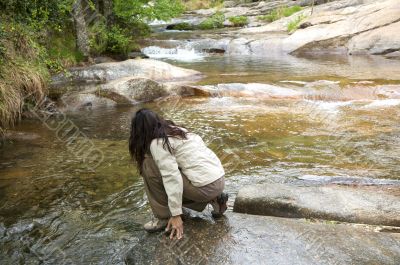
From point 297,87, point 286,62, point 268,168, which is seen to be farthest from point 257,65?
point 268,168

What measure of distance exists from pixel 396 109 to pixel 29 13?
742 cm

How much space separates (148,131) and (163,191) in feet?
1.78

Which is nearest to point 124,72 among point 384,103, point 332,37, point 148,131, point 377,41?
point 384,103

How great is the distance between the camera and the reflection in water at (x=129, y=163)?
3.96 meters

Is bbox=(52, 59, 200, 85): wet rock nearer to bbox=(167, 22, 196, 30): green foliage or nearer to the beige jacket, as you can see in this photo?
the beige jacket

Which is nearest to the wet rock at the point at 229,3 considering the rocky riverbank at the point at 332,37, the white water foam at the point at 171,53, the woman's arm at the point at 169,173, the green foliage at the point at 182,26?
the green foliage at the point at 182,26

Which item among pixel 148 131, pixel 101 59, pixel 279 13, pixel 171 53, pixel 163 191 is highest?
pixel 148 131

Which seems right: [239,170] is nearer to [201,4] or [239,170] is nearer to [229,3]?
[229,3]

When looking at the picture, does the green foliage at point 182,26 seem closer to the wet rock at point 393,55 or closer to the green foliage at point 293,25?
the green foliage at point 293,25

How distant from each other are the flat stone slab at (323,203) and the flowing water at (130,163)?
0.72 metres

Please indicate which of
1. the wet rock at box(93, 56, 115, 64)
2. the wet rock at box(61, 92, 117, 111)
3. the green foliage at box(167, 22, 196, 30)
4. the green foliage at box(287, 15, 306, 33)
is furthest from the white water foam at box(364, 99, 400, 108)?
the green foliage at box(167, 22, 196, 30)

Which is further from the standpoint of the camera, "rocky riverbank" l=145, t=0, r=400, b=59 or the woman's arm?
"rocky riverbank" l=145, t=0, r=400, b=59

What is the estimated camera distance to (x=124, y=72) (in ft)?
39.3

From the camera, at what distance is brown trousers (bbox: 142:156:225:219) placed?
337cm
